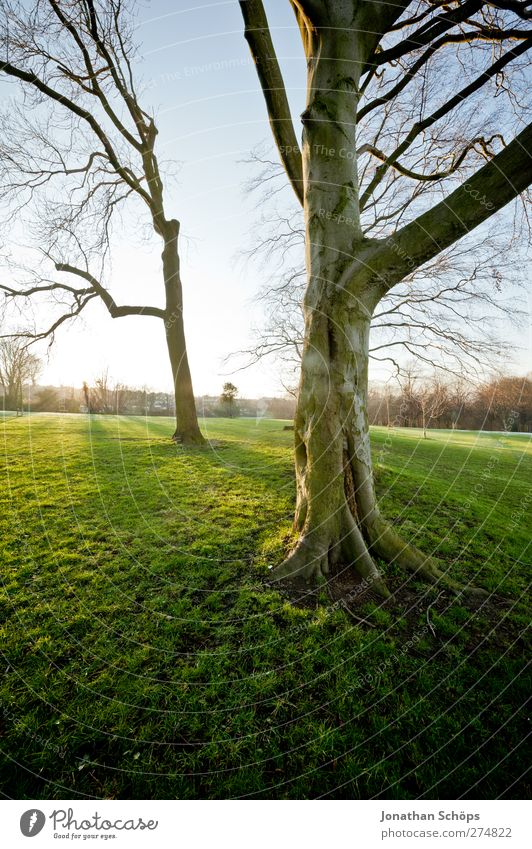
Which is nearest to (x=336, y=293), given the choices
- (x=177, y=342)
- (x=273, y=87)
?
(x=273, y=87)

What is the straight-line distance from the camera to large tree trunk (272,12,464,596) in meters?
3.79

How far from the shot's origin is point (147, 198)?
37.6 feet

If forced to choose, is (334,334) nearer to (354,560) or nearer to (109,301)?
(354,560)

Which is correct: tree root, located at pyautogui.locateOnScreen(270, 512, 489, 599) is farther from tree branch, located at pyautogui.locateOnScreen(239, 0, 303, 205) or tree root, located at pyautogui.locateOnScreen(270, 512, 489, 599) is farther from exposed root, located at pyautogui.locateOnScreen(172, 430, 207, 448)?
exposed root, located at pyautogui.locateOnScreen(172, 430, 207, 448)

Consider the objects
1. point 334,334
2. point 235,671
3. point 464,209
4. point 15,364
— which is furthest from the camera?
point 15,364

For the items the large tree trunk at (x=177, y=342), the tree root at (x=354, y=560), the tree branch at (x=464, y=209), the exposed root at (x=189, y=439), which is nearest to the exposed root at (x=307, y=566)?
the tree root at (x=354, y=560)

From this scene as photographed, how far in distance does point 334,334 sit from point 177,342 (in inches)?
369

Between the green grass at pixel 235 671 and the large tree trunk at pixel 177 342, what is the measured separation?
21.0 feet

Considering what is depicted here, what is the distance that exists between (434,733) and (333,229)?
5.00 metres

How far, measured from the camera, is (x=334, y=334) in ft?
12.5

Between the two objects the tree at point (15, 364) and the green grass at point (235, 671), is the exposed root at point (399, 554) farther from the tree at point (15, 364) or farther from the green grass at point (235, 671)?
the tree at point (15, 364)

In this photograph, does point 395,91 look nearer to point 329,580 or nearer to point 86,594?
point 329,580

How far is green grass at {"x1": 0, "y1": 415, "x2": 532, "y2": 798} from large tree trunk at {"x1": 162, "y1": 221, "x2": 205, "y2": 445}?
252 inches
